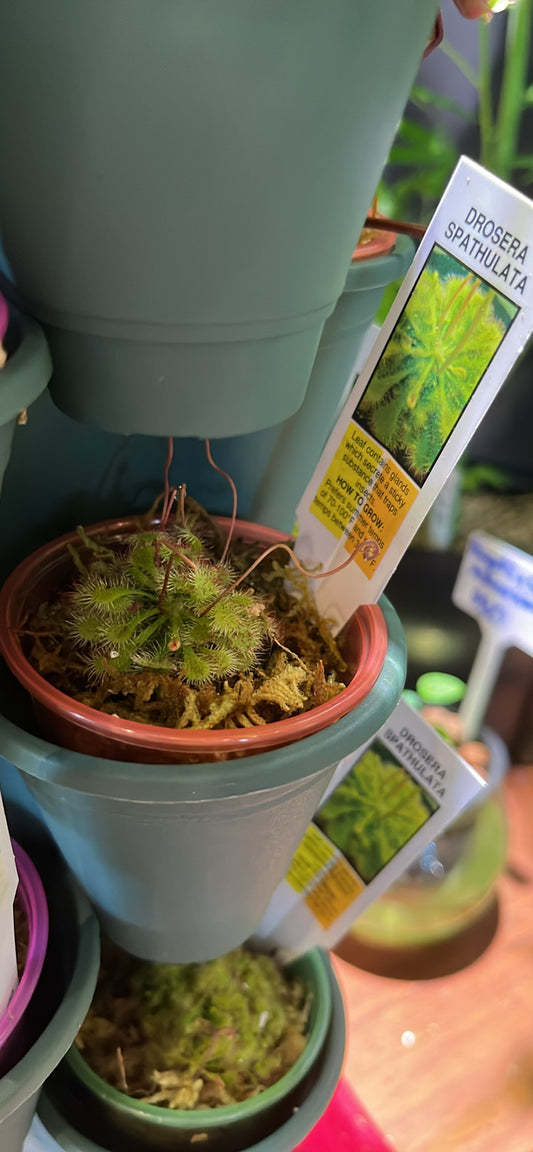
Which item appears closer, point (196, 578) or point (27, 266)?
point (27, 266)

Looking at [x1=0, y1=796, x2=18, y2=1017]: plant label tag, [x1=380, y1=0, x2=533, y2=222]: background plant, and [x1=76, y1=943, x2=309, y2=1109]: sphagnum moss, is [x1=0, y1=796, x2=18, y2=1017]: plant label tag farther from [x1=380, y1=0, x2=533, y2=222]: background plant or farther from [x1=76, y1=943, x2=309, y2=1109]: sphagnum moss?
[x1=380, y1=0, x2=533, y2=222]: background plant

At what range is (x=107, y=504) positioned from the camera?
559 millimetres

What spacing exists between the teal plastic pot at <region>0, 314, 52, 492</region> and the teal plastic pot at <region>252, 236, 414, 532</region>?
211 millimetres

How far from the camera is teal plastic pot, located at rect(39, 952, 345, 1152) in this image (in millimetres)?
564

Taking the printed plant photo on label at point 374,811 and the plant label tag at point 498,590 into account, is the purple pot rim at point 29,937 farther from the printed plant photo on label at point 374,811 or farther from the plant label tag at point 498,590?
the plant label tag at point 498,590

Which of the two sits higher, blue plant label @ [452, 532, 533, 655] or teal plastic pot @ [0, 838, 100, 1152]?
blue plant label @ [452, 532, 533, 655]

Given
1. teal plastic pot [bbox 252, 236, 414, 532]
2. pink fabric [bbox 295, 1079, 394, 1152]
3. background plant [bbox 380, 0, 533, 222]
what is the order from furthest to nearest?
background plant [bbox 380, 0, 533, 222]
pink fabric [bbox 295, 1079, 394, 1152]
teal plastic pot [bbox 252, 236, 414, 532]

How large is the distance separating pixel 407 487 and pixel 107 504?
22 cm

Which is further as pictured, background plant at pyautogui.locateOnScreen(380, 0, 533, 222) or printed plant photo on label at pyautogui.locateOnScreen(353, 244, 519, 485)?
background plant at pyautogui.locateOnScreen(380, 0, 533, 222)

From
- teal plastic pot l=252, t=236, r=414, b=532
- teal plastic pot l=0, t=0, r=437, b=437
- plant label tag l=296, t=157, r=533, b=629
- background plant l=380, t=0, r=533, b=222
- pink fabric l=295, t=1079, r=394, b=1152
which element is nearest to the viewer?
teal plastic pot l=0, t=0, r=437, b=437

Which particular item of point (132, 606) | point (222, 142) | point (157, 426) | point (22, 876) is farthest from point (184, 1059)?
point (222, 142)

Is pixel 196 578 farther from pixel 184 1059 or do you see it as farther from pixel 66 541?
pixel 184 1059

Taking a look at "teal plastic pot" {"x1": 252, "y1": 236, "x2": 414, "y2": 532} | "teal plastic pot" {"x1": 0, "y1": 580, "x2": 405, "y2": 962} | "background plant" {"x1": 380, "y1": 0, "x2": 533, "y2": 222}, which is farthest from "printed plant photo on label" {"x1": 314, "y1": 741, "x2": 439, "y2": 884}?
"background plant" {"x1": 380, "y1": 0, "x2": 533, "y2": 222}

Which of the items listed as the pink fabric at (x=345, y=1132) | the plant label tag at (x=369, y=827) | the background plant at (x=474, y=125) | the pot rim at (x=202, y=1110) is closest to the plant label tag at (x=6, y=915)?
the pot rim at (x=202, y=1110)
